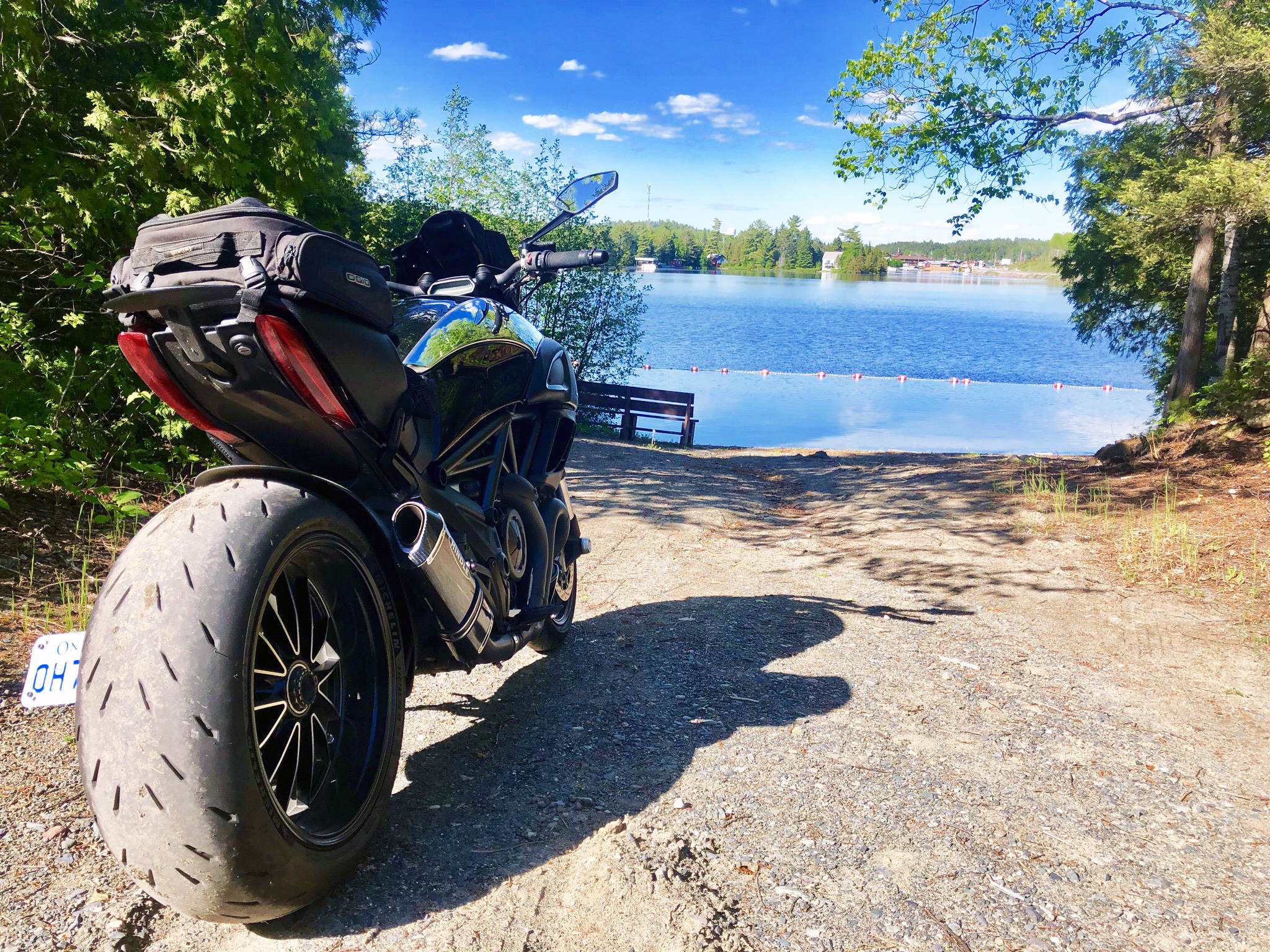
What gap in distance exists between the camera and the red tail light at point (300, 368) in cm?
196

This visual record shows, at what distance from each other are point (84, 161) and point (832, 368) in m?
30.4

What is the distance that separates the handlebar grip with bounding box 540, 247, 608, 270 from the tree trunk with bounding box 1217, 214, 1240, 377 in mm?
10479

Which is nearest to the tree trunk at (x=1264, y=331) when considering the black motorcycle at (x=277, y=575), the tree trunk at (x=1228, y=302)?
the tree trunk at (x=1228, y=302)

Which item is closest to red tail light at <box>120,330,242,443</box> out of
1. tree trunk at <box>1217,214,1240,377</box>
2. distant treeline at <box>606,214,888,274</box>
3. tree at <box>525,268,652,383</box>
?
tree trunk at <box>1217,214,1240,377</box>

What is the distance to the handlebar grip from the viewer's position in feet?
11.1

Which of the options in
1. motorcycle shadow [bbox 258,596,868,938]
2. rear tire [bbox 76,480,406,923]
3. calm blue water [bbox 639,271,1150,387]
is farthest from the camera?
calm blue water [bbox 639,271,1150,387]

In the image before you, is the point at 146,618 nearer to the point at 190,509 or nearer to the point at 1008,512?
the point at 190,509

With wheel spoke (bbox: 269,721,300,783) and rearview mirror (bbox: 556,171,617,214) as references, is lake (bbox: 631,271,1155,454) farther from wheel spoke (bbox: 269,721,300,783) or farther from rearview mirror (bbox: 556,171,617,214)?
wheel spoke (bbox: 269,721,300,783)

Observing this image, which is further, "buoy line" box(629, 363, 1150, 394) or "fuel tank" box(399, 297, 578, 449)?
"buoy line" box(629, 363, 1150, 394)

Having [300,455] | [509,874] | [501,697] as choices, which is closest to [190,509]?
[300,455]

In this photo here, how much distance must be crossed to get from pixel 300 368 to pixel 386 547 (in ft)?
1.88

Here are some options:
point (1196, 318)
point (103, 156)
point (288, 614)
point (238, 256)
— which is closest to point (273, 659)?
point (288, 614)

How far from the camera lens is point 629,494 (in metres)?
9.06

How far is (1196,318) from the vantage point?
12125 mm
